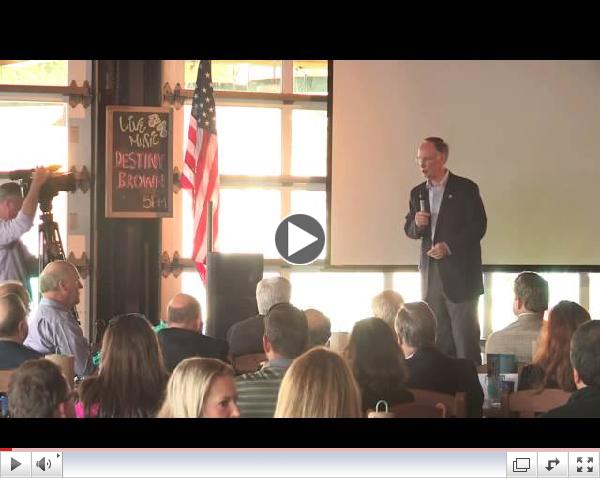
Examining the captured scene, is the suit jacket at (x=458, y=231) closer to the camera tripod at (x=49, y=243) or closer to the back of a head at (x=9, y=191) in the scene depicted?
the camera tripod at (x=49, y=243)

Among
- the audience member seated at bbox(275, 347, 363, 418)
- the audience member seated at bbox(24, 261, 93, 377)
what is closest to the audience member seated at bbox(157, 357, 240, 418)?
the audience member seated at bbox(275, 347, 363, 418)

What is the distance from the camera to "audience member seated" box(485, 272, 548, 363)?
4.41m

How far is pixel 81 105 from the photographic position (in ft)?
23.8

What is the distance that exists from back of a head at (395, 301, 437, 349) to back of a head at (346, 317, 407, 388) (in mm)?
268

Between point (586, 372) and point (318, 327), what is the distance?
1.96 m

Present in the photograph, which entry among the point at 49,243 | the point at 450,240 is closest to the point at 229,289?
the point at 49,243

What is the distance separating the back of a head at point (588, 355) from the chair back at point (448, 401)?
1.25ft

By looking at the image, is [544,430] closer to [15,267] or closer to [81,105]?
[15,267]

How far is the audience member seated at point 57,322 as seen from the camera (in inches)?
170

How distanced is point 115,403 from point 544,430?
208 centimetres

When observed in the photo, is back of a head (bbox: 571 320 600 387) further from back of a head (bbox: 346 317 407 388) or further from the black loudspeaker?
the black loudspeaker

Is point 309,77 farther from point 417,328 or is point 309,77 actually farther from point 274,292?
point 417,328
